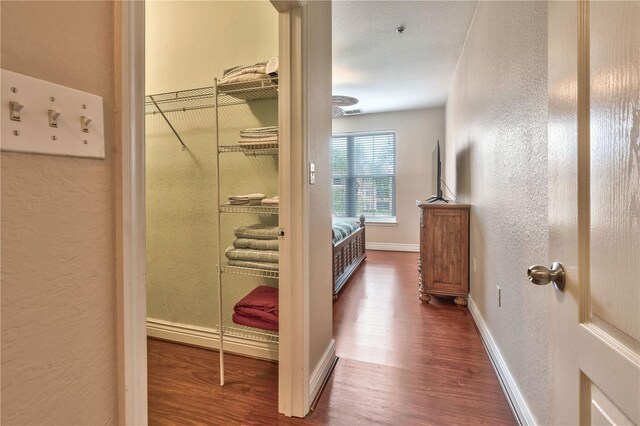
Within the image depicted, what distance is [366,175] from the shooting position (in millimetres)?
6223

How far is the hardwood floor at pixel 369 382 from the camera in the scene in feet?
4.93

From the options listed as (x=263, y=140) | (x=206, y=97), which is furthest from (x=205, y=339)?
(x=206, y=97)

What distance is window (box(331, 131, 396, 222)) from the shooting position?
6.06 m

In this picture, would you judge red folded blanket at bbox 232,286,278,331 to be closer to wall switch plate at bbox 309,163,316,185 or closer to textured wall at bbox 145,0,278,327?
textured wall at bbox 145,0,278,327

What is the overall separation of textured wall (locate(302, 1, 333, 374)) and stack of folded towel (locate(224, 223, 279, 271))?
0.28 meters

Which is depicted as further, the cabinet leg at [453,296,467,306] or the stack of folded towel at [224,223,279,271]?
the cabinet leg at [453,296,467,306]

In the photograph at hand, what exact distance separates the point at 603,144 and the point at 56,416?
3.48 ft

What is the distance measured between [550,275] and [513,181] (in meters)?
1.14

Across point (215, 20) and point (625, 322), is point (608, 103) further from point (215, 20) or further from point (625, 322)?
point (215, 20)

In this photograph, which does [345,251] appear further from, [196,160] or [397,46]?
[397,46]

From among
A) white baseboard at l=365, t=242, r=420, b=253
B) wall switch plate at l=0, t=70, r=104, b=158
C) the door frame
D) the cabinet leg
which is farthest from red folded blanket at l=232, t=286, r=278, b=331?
white baseboard at l=365, t=242, r=420, b=253

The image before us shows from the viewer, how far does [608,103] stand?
1.77 feet

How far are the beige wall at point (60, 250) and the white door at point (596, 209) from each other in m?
0.90

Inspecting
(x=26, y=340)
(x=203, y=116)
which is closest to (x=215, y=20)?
(x=203, y=116)
